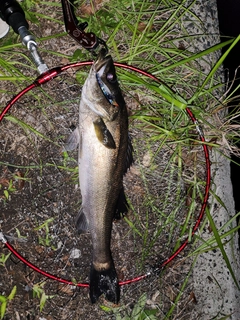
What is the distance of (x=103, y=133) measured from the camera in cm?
278

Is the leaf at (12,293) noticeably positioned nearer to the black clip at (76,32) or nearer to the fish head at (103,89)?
the fish head at (103,89)

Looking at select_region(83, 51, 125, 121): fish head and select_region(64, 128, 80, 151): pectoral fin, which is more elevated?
select_region(83, 51, 125, 121): fish head

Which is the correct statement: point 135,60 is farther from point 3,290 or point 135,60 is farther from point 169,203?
point 3,290

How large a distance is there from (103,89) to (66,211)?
3.91 feet

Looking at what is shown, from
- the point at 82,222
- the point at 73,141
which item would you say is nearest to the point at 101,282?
the point at 82,222

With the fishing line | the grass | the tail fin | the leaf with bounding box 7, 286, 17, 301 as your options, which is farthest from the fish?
the leaf with bounding box 7, 286, 17, 301

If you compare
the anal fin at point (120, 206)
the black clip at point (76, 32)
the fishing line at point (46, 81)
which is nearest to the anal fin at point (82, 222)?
the anal fin at point (120, 206)

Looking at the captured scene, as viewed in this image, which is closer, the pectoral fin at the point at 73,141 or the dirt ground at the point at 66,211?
the pectoral fin at the point at 73,141

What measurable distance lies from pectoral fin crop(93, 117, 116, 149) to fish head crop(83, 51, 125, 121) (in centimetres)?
6

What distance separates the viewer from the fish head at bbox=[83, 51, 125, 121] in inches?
108

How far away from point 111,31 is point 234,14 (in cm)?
162

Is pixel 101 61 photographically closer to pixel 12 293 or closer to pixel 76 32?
pixel 76 32

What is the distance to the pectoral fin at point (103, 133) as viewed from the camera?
2779 mm

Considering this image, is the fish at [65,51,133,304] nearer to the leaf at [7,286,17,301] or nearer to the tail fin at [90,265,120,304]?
the tail fin at [90,265,120,304]
